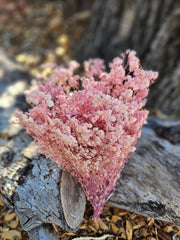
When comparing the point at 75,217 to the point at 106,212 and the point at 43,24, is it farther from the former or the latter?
the point at 43,24

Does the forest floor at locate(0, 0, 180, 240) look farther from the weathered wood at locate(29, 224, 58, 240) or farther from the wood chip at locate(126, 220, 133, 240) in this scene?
the weathered wood at locate(29, 224, 58, 240)

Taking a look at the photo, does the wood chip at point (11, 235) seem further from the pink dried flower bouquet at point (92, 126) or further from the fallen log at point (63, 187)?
the pink dried flower bouquet at point (92, 126)

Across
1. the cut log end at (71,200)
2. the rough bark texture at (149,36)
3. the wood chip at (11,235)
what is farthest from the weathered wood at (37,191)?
the rough bark texture at (149,36)

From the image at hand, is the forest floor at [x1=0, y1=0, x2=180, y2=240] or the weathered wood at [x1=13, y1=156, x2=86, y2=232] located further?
the forest floor at [x1=0, y1=0, x2=180, y2=240]

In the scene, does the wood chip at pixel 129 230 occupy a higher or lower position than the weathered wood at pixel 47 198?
lower

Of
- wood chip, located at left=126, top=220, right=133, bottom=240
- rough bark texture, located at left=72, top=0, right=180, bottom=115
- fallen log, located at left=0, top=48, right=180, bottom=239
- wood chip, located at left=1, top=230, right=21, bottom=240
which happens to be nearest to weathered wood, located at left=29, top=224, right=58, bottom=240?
fallen log, located at left=0, top=48, right=180, bottom=239

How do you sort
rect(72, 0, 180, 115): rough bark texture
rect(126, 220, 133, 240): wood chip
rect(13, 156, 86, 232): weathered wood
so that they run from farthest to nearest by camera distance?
rect(72, 0, 180, 115): rough bark texture < rect(126, 220, 133, 240): wood chip < rect(13, 156, 86, 232): weathered wood

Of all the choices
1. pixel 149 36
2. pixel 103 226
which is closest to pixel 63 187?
pixel 103 226
